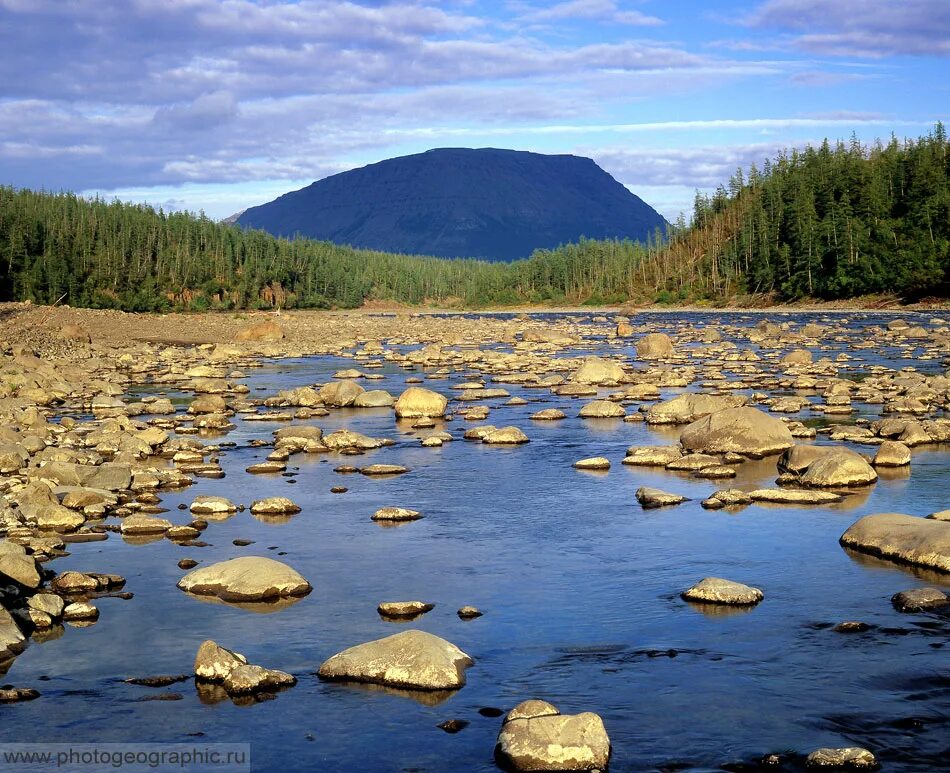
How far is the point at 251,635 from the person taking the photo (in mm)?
12867

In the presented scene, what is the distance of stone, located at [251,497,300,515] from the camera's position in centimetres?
1912

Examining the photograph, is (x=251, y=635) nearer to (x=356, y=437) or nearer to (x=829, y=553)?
(x=829, y=553)

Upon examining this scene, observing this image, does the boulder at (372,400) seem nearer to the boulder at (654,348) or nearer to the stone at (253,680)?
the boulder at (654,348)

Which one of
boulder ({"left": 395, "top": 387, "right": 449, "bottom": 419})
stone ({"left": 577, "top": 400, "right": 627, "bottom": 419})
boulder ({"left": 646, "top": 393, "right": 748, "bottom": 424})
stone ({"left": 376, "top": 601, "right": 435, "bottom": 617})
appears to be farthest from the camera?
boulder ({"left": 395, "top": 387, "right": 449, "bottom": 419})

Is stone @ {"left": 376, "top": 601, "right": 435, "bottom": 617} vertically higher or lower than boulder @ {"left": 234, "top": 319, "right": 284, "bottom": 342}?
lower

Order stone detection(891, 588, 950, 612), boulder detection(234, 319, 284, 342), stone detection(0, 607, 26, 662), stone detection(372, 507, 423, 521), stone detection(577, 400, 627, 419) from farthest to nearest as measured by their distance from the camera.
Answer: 1. boulder detection(234, 319, 284, 342)
2. stone detection(577, 400, 627, 419)
3. stone detection(372, 507, 423, 521)
4. stone detection(891, 588, 950, 612)
5. stone detection(0, 607, 26, 662)

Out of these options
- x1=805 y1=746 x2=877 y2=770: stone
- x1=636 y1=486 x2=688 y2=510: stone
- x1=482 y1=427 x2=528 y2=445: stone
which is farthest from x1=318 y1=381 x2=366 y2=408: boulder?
x1=805 y1=746 x2=877 y2=770: stone

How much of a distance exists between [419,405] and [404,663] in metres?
20.7

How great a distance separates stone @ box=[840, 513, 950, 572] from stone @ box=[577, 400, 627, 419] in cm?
1488

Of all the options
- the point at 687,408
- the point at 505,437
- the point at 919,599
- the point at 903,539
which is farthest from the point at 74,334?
the point at 919,599

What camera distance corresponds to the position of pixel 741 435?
24.4 meters

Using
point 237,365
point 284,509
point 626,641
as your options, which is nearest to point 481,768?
point 626,641

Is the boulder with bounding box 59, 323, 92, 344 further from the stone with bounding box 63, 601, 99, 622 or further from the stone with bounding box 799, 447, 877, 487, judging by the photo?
the stone with bounding box 63, 601, 99, 622

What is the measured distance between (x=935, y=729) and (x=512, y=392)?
29455 millimetres
